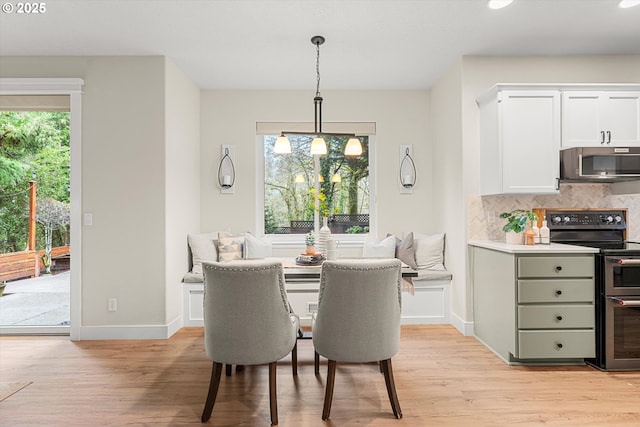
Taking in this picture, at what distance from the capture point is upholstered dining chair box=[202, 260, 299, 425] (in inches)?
80.4

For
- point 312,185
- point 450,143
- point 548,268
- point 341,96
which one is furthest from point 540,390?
point 341,96

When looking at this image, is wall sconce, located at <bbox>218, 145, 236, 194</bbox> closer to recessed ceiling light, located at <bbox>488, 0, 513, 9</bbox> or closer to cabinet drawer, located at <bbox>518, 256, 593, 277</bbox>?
recessed ceiling light, located at <bbox>488, 0, 513, 9</bbox>

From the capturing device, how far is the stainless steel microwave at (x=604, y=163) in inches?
121

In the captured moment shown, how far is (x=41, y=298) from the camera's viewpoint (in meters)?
3.67

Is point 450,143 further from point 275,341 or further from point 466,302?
point 275,341

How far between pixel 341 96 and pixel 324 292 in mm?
3087

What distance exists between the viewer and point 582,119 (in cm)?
324

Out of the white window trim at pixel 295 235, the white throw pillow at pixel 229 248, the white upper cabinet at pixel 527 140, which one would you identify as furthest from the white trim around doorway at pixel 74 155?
the white upper cabinet at pixel 527 140

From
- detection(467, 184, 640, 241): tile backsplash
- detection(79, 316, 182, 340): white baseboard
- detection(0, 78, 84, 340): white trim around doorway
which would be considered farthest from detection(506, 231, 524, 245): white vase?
detection(0, 78, 84, 340): white trim around doorway

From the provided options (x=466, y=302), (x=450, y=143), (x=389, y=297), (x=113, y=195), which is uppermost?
(x=450, y=143)

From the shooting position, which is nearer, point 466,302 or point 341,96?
point 466,302

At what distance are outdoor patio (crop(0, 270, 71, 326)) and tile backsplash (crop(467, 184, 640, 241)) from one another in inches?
158

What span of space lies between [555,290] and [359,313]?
1710mm

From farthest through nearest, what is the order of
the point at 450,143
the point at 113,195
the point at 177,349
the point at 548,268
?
the point at 450,143
the point at 113,195
the point at 177,349
the point at 548,268
